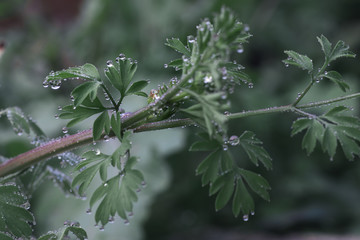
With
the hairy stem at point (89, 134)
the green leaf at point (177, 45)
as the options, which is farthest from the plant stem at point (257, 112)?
the green leaf at point (177, 45)

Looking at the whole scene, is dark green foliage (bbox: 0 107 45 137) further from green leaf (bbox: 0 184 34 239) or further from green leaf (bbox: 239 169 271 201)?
green leaf (bbox: 239 169 271 201)

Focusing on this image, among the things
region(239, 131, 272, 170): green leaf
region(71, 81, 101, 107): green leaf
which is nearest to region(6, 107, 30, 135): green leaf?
region(71, 81, 101, 107): green leaf

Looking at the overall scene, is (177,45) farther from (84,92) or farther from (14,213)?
(14,213)

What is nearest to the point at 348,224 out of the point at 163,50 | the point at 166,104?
the point at 163,50

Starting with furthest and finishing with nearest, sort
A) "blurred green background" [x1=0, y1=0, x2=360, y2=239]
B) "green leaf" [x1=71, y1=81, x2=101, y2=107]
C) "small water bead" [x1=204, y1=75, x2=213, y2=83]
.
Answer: "blurred green background" [x1=0, y1=0, x2=360, y2=239], "green leaf" [x1=71, y1=81, x2=101, y2=107], "small water bead" [x1=204, y1=75, x2=213, y2=83]

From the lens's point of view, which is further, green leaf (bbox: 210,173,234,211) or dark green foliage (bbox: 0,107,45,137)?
dark green foliage (bbox: 0,107,45,137)

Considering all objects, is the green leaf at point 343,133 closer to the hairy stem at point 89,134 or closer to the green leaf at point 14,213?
the hairy stem at point 89,134

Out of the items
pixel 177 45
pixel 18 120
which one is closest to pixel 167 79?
pixel 18 120

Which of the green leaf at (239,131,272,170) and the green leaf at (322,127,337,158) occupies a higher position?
the green leaf at (239,131,272,170)
